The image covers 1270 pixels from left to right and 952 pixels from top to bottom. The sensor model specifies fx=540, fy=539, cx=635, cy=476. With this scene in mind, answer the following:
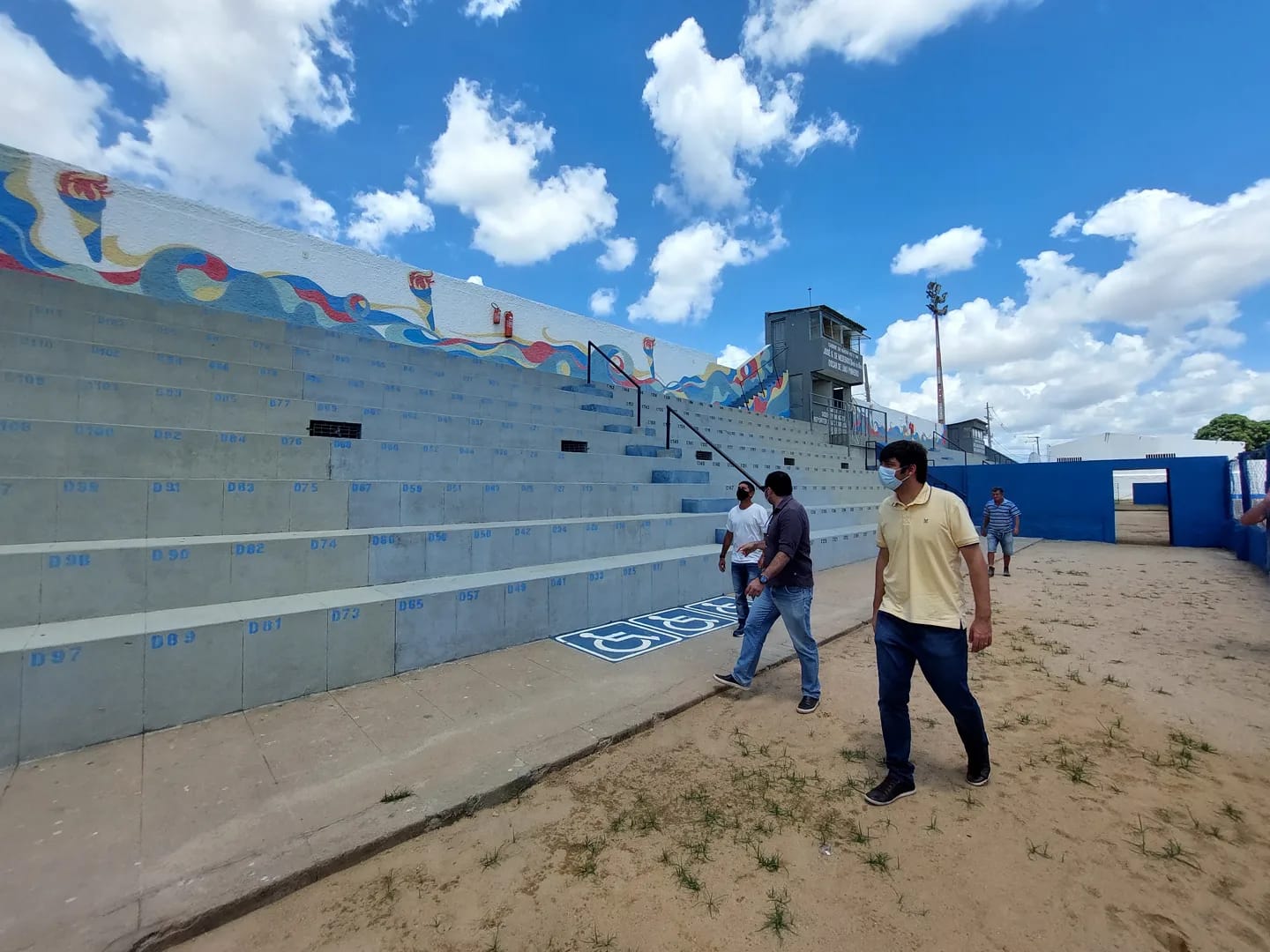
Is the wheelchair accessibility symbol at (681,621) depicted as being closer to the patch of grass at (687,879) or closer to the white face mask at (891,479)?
the white face mask at (891,479)

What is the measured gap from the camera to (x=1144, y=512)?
26953 millimetres

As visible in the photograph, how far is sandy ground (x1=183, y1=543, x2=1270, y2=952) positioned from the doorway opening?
49.6ft

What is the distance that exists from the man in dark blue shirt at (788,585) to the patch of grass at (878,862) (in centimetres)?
161

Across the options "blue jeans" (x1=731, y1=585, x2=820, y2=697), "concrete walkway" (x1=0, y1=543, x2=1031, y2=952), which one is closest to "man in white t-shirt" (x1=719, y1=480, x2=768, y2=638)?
"blue jeans" (x1=731, y1=585, x2=820, y2=697)

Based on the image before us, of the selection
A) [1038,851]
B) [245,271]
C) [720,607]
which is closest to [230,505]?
[720,607]

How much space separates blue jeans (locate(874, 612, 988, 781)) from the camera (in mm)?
2838

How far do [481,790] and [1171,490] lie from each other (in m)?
20.0

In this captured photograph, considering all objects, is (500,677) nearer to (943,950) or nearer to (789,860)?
(789,860)

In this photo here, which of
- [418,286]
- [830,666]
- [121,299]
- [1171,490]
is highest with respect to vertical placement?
[418,286]

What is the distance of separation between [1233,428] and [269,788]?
6769 centimetres

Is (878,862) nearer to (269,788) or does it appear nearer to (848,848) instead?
(848,848)

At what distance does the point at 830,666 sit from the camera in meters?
5.20

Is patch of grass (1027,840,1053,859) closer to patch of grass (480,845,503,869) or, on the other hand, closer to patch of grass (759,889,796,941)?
patch of grass (759,889,796,941)

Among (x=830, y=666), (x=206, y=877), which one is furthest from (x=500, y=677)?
(x=830, y=666)
